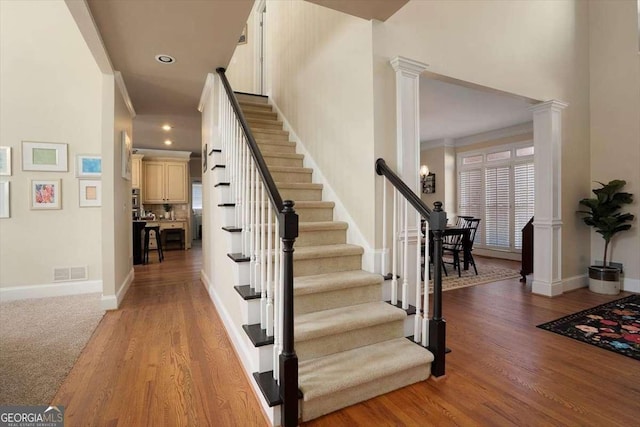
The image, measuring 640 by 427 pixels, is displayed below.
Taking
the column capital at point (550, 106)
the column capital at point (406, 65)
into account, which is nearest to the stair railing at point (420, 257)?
the column capital at point (406, 65)

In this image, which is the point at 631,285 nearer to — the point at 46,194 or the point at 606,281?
the point at 606,281

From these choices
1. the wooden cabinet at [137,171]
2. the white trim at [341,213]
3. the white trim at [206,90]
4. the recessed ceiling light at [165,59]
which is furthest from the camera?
the wooden cabinet at [137,171]

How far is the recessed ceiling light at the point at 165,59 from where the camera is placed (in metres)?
3.08

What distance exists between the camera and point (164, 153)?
8141 mm

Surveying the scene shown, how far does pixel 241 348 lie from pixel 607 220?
462cm

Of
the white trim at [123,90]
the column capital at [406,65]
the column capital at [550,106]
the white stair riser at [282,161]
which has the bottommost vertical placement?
the white stair riser at [282,161]

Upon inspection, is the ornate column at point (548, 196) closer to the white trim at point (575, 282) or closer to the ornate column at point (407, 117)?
the white trim at point (575, 282)

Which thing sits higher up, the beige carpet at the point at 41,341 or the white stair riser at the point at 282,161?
the white stair riser at the point at 282,161

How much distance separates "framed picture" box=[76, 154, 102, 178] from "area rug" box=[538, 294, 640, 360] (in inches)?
215

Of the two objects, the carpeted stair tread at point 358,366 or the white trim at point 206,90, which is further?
the white trim at point 206,90

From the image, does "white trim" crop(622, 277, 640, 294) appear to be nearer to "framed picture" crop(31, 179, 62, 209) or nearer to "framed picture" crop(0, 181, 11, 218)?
"framed picture" crop(31, 179, 62, 209)

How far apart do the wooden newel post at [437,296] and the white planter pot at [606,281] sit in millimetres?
3380

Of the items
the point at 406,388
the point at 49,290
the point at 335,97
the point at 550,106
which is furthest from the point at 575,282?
the point at 49,290

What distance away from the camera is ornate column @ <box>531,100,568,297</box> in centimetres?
387
